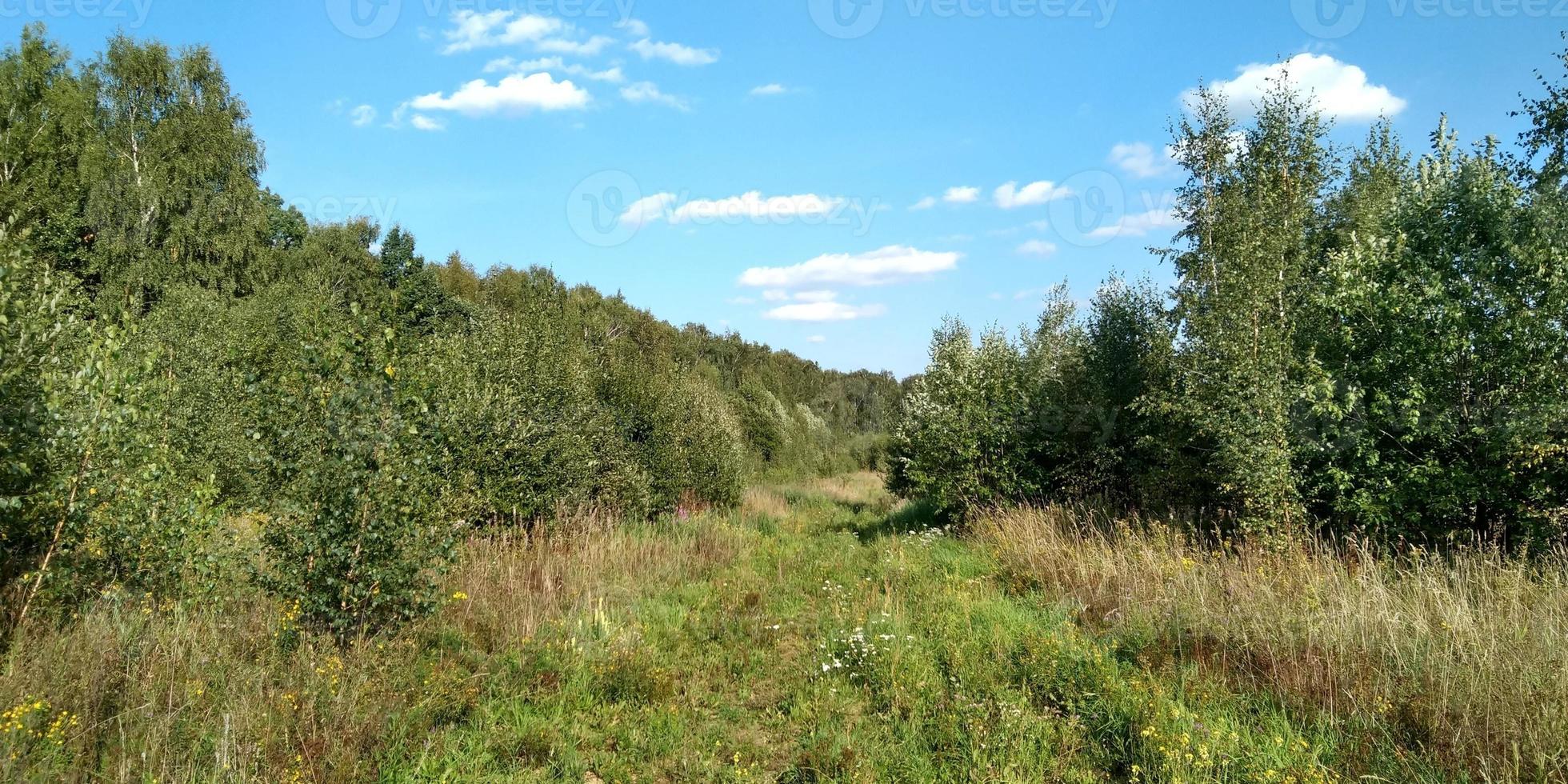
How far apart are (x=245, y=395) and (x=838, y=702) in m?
13.5

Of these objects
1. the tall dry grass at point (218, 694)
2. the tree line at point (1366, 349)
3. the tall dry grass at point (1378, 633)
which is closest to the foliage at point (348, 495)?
the tall dry grass at point (218, 694)

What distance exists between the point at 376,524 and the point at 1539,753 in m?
7.86

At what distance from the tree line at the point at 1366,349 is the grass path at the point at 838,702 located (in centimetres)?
439

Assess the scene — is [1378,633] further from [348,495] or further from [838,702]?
[348,495]

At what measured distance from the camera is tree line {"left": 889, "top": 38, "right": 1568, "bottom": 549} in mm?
8477

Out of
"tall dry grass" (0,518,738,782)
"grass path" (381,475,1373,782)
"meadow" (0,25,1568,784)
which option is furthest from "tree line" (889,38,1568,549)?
"tall dry grass" (0,518,738,782)

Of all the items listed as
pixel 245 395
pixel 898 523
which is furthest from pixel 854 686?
pixel 245 395

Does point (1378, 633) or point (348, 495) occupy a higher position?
point (348, 495)

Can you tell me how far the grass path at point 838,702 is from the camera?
4.92 meters

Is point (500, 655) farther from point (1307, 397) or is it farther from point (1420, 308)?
point (1420, 308)

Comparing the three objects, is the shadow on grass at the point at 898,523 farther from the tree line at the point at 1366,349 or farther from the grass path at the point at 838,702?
the grass path at the point at 838,702

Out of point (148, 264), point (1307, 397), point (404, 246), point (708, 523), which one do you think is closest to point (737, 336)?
point (404, 246)

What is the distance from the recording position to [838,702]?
626 centimetres

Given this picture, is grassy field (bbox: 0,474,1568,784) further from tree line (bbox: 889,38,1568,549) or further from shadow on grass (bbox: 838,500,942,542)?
shadow on grass (bbox: 838,500,942,542)
